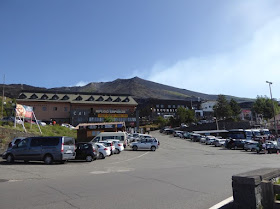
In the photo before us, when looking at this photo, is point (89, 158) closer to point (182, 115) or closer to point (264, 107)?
point (182, 115)

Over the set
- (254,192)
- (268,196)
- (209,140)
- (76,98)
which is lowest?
(209,140)

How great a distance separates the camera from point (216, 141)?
141ft

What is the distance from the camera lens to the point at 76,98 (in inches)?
3162

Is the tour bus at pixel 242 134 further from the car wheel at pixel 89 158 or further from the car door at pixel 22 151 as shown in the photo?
the car door at pixel 22 151

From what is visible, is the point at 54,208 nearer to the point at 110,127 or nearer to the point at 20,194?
the point at 20,194

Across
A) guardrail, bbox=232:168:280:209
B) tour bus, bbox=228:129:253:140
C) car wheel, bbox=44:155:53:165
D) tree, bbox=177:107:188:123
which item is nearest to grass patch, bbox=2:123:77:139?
car wheel, bbox=44:155:53:165

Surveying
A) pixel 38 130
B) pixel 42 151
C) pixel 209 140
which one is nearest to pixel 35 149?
pixel 42 151

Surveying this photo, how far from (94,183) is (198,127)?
2733 inches

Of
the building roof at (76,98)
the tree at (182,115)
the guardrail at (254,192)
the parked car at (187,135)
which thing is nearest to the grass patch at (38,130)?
the guardrail at (254,192)

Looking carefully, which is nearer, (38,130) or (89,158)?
(89,158)

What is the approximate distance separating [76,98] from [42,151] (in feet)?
213

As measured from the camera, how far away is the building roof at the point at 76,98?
74444mm

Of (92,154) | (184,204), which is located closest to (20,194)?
(184,204)

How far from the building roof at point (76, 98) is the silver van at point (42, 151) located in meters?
59.9
